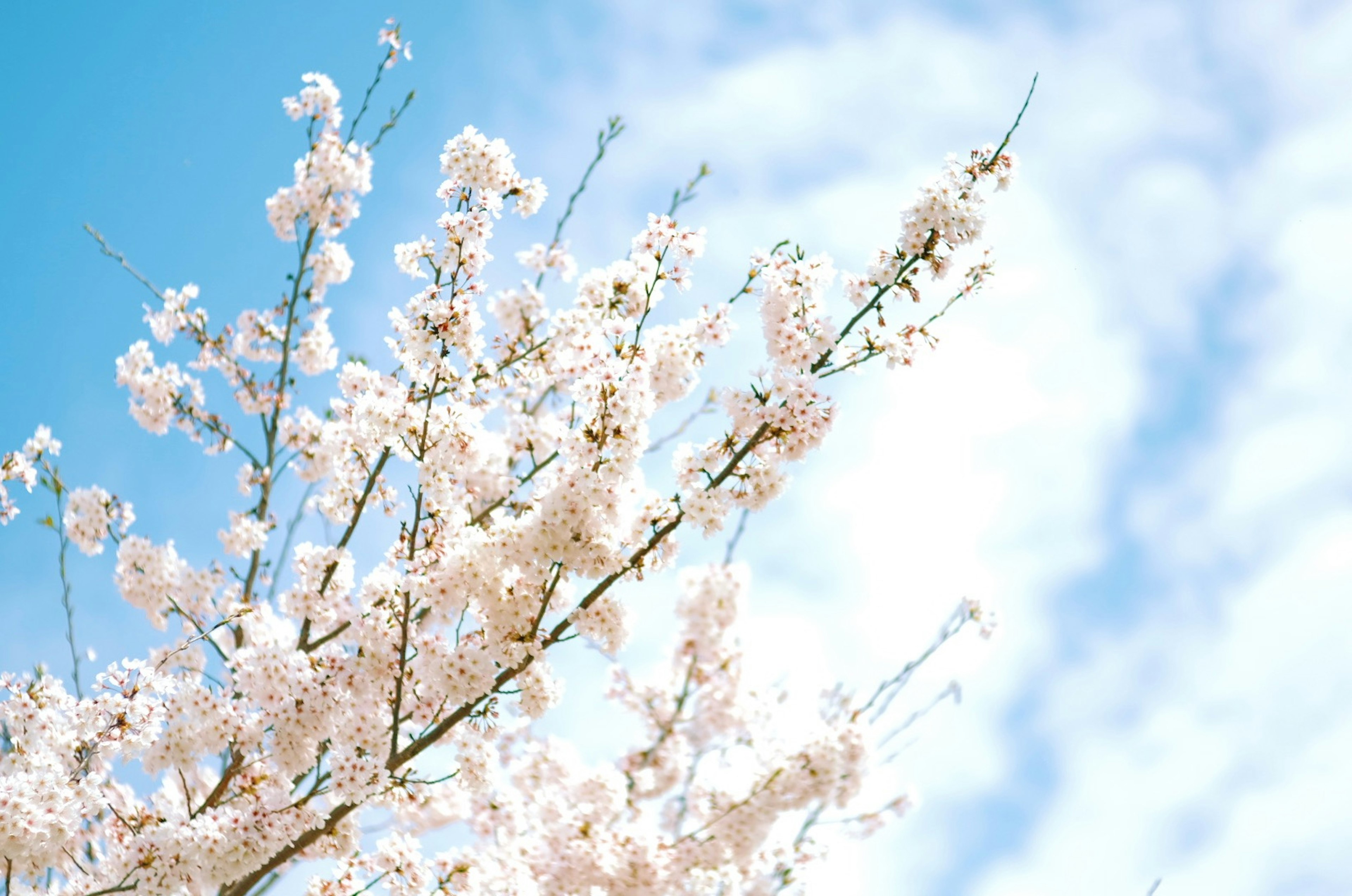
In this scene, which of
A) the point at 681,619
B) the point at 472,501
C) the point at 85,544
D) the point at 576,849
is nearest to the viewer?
the point at 472,501

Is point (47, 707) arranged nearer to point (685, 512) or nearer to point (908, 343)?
point (685, 512)

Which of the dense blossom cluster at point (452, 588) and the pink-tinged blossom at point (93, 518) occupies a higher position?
the pink-tinged blossom at point (93, 518)

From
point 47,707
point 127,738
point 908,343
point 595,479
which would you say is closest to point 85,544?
point 47,707

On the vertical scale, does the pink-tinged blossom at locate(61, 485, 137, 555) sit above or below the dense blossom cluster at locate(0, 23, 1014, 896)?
→ above

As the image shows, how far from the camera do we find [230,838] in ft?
15.8

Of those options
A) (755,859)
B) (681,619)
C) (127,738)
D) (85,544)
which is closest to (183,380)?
(85,544)

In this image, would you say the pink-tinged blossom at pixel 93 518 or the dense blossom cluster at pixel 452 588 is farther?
the pink-tinged blossom at pixel 93 518

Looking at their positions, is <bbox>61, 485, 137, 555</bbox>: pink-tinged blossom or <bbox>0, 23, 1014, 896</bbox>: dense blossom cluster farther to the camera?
<bbox>61, 485, 137, 555</bbox>: pink-tinged blossom

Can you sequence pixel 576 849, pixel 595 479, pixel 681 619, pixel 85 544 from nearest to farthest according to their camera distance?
pixel 595 479, pixel 576 849, pixel 85 544, pixel 681 619

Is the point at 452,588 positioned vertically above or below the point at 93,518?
below

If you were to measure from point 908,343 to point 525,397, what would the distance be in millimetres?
3115

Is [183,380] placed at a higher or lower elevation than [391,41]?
lower

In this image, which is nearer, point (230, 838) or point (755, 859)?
point (230, 838)

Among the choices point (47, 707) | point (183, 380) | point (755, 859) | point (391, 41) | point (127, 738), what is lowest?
point (755, 859)
